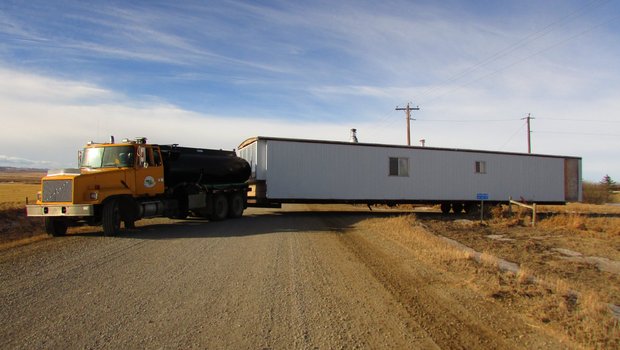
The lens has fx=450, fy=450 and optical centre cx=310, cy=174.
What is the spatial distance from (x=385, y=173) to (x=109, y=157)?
13.3 m

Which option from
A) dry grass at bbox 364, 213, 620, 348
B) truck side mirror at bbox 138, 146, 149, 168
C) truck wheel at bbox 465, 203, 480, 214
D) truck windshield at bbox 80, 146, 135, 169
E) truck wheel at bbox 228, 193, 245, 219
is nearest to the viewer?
dry grass at bbox 364, 213, 620, 348

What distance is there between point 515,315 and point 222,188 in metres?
14.2

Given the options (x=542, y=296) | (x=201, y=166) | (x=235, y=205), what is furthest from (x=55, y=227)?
(x=542, y=296)

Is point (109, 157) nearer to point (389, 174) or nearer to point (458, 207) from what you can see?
point (389, 174)

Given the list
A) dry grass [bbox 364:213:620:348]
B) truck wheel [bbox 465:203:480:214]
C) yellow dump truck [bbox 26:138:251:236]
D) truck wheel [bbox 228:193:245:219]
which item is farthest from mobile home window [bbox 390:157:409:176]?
dry grass [bbox 364:213:620:348]

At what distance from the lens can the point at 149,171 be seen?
14.7 metres

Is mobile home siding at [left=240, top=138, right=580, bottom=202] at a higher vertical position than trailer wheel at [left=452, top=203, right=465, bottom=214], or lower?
higher

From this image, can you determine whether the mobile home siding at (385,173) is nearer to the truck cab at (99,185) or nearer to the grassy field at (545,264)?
the grassy field at (545,264)

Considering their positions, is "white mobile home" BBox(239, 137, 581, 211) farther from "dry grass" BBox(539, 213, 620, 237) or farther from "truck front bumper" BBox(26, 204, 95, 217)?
"truck front bumper" BBox(26, 204, 95, 217)

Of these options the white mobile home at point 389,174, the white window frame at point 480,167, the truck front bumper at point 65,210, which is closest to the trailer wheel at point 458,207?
the white mobile home at point 389,174

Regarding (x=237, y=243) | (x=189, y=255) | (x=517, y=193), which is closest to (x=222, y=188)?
(x=237, y=243)

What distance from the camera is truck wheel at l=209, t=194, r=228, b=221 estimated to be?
707 inches

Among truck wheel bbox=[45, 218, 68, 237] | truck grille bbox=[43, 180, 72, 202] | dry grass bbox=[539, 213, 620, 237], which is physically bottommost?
dry grass bbox=[539, 213, 620, 237]

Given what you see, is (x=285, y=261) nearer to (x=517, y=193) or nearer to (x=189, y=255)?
(x=189, y=255)
